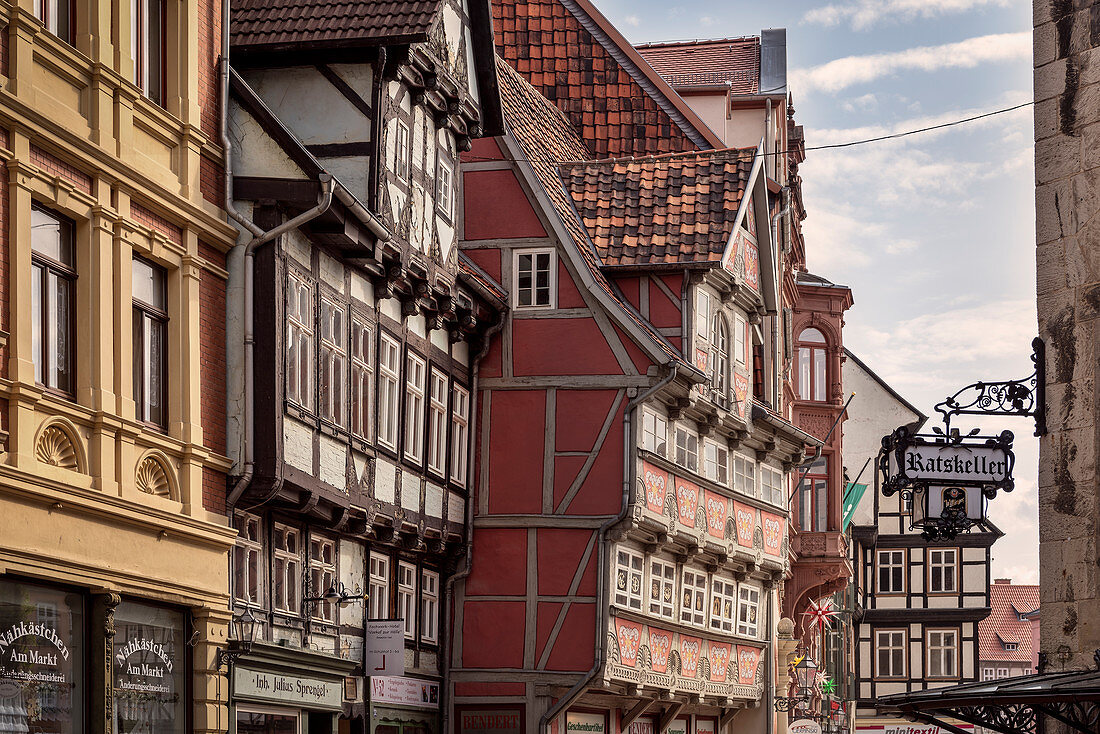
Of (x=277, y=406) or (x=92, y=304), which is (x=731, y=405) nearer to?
(x=277, y=406)

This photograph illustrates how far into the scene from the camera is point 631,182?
29.0 meters

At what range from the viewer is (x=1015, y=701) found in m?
10.7

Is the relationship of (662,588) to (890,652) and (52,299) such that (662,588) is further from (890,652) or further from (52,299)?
(890,652)

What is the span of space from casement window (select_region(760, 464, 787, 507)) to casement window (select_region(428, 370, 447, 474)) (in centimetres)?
977

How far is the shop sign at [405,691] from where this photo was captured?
21594mm

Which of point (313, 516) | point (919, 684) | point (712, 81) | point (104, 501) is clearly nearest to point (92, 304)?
point (104, 501)

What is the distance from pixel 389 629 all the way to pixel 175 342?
6.05 m

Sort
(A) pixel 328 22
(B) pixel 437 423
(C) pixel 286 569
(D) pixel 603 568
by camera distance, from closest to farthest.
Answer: (C) pixel 286 569
(A) pixel 328 22
(B) pixel 437 423
(D) pixel 603 568

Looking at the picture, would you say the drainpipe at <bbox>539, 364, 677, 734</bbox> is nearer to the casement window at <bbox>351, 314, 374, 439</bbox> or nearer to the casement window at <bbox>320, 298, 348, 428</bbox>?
the casement window at <bbox>351, 314, 374, 439</bbox>

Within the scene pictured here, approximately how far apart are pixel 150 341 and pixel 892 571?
47850mm

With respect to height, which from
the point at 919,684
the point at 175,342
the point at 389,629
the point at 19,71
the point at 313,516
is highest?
the point at 19,71

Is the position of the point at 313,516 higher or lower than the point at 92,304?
lower

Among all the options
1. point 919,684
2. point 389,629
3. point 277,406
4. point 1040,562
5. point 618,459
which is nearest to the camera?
point 1040,562

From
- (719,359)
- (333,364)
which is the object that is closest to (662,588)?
(719,359)
